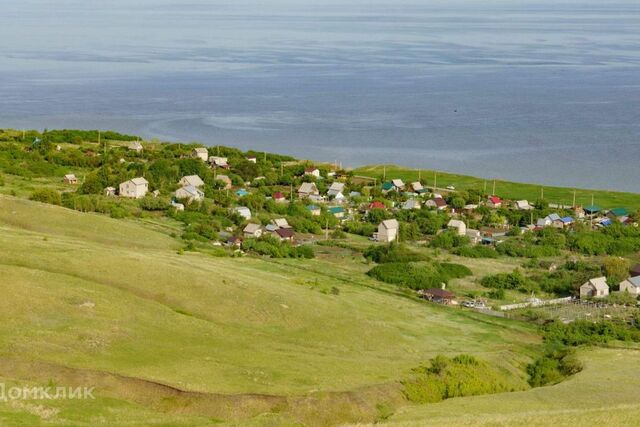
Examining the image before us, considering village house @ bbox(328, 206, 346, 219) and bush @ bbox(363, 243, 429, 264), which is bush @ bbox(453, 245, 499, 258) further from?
village house @ bbox(328, 206, 346, 219)

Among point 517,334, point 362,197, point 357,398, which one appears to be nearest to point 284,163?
point 362,197

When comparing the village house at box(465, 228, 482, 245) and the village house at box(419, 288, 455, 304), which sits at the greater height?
the village house at box(465, 228, 482, 245)

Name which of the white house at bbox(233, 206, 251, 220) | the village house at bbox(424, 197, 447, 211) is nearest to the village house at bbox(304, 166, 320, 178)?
the village house at bbox(424, 197, 447, 211)

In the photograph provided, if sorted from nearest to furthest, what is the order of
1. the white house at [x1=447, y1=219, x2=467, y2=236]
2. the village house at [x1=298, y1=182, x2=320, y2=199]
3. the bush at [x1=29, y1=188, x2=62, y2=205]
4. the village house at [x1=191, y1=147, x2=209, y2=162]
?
the white house at [x1=447, y1=219, x2=467, y2=236] → the bush at [x1=29, y1=188, x2=62, y2=205] → the village house at [x1=298, y1=182, x2=320, y2=199] → the village house at [x1=191, y1=147, x2=209, y2=162]

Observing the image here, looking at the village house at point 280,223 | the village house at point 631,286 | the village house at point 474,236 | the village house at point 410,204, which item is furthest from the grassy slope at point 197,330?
the village house at point 410,204

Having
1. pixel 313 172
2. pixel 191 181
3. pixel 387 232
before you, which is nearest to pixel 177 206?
pixel 191 181
